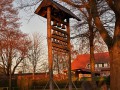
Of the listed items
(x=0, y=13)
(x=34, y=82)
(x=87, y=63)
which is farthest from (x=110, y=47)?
(x=87, y=63)

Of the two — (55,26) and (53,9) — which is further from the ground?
(53,9)

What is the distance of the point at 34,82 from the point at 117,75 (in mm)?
29452

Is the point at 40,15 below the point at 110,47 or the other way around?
the other way around

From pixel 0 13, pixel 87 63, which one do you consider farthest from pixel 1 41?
pixel 87 63

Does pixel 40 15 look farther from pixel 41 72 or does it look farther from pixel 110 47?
pixel 41 72

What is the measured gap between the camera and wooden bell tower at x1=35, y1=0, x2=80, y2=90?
11.8m

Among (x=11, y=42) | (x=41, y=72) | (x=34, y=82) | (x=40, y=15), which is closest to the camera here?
(x=40, y=15)

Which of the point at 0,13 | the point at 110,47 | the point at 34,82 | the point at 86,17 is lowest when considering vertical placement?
the point at 34,82

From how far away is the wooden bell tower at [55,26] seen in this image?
11841 millimetres

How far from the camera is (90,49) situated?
20.7 m

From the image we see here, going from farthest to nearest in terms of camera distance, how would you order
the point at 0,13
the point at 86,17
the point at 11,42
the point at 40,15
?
the point at 11,42
the point at 0,13
the point at 86,17
the point at 40,15

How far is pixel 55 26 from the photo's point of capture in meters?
13.0

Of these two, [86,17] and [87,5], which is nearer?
[87,5]

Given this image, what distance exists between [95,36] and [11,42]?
12788 millimetres
